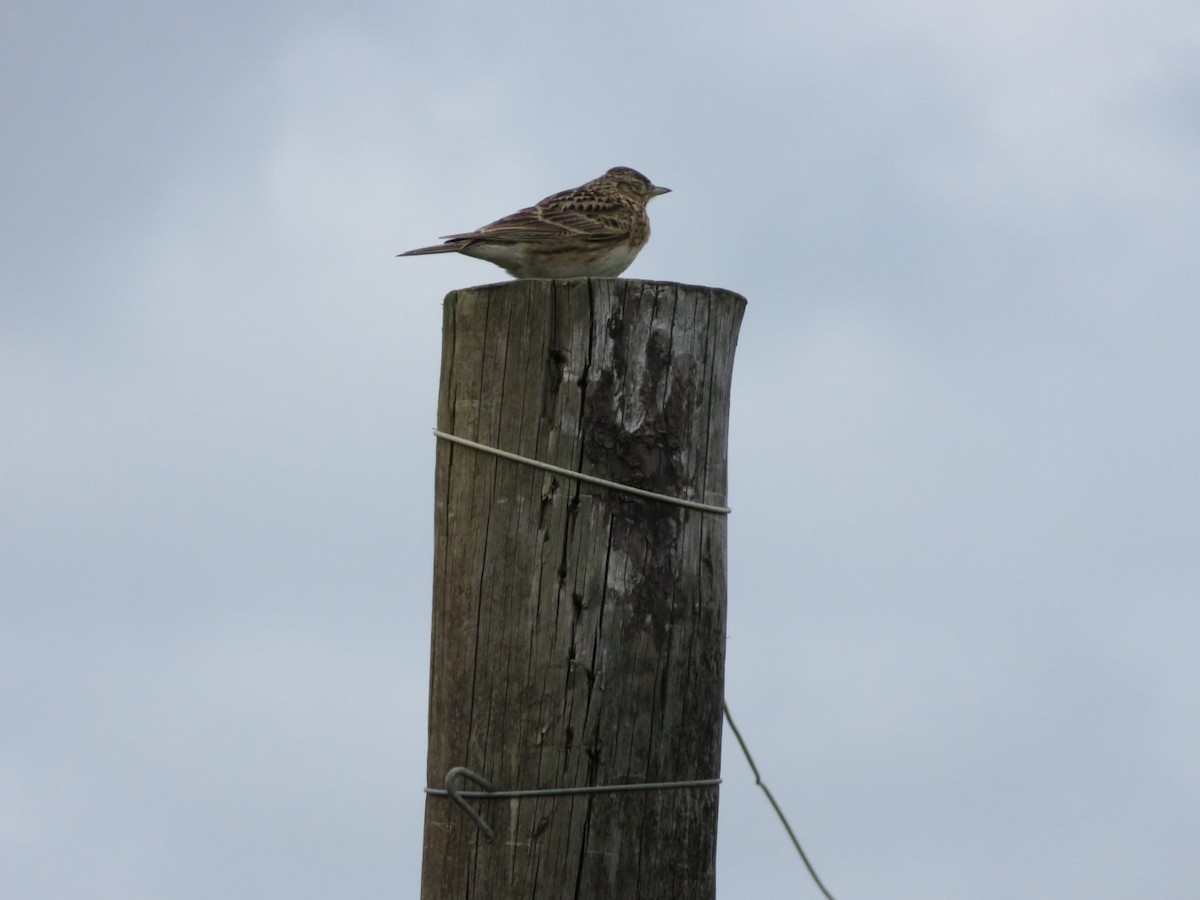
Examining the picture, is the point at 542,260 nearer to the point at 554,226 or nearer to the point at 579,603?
the point at 554,226

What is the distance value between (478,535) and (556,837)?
991mm

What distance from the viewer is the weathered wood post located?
164 inches

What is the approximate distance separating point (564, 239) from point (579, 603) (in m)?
2.37

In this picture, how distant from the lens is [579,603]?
13.7ft

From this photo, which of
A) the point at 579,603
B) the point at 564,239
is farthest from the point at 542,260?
the point at 579,603

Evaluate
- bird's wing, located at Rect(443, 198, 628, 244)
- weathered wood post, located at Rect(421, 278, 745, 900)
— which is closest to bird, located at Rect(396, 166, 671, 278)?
bird's wing, located at Rect(443, 198, 628, 244)

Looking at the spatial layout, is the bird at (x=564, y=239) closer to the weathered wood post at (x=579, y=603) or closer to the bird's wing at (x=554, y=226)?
the bird's wing at (x=554, y=226)

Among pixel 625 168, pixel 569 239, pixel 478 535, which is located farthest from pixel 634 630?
pixel 625 168

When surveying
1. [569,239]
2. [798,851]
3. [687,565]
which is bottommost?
[798,851]

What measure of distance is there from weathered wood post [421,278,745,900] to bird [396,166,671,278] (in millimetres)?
1554

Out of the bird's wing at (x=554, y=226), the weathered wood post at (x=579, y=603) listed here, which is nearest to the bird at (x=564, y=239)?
the bird's wing at (x=554, y=226)

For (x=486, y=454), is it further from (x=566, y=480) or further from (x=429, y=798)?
(x=429, y=798)

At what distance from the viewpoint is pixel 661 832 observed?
13.9 feet

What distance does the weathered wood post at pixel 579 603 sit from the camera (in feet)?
13.6
